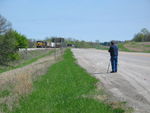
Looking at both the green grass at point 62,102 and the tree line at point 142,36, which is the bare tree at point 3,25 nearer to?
the green grass at point 62,102

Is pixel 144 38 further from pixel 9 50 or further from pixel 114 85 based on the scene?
pixel 114 85

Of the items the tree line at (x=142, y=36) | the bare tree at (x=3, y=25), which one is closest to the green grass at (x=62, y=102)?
the bare tree at (x=3, y=25)

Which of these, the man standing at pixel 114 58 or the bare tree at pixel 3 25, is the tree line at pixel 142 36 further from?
the man standing at pixel 114 58

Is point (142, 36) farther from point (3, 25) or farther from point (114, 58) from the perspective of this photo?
point (114, 58)

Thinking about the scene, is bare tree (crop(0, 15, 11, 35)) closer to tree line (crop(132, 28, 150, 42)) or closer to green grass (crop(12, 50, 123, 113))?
green grass (crop(12, 50, 123, 113))

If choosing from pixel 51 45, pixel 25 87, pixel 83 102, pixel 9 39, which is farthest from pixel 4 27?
pixel 51 45

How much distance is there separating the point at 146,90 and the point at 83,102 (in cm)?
305

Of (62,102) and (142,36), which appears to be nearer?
(62,102)

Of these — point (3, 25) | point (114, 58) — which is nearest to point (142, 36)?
point (3, 25)

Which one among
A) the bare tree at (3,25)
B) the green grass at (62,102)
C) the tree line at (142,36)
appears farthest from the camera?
the tree line at (142,36)

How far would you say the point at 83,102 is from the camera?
28.1 ft

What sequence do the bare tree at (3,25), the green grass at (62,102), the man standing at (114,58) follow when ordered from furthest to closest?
1. the bare tree at (3,25)
2. the man standing at (114,58)
3. the green grass at (62,102)

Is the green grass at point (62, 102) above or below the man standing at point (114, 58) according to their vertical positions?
below

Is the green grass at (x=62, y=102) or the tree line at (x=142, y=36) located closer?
the green grass at (x=62, y=102)
